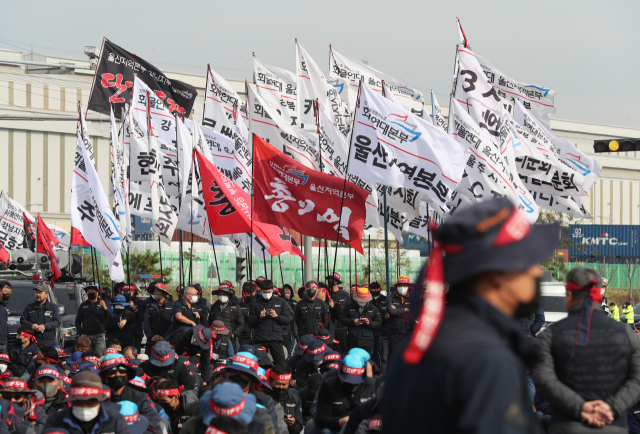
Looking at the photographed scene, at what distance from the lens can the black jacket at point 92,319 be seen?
14.6 m

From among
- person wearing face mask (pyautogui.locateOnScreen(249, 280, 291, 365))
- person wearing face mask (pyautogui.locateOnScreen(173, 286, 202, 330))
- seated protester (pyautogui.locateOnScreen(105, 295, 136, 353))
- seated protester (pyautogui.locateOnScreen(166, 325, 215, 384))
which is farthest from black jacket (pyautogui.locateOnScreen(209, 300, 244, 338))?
seated protester (pyautogui.locateOnScreen(166, 325, 215, 384))

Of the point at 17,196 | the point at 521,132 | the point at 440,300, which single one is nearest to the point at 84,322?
the point at 521,132

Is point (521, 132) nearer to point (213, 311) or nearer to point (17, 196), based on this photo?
point (213, 311)

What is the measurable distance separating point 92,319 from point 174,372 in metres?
5.39

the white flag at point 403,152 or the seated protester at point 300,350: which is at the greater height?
the white flag at point 403,152

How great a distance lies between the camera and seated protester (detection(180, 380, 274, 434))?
507cm

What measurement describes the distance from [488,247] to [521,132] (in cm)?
1497

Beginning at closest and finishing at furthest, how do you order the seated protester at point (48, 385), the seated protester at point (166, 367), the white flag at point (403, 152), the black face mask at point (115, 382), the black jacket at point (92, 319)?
the black face mask at point (115, 382) < the seated protester at point (48, 385) < the seated protester at point (166, 367) < the white flag at point (403, 152) < the black jacket at point (92, 319)

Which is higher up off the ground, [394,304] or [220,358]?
[394,304]

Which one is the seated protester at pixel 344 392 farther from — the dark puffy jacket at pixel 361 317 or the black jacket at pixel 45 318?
the black jacket at pixel 45 318

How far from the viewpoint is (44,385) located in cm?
865

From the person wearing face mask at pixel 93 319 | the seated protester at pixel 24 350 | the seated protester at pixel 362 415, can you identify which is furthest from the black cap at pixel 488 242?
the person wearing face mask at pixel 93 319

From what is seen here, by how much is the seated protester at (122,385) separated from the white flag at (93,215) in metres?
7.24

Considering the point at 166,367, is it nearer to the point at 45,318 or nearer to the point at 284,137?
the point at 45,318
